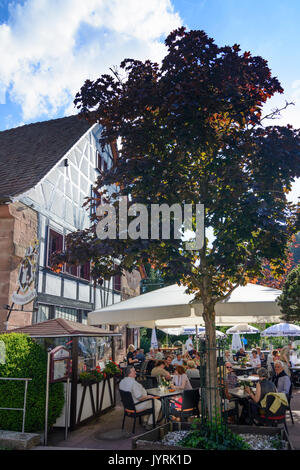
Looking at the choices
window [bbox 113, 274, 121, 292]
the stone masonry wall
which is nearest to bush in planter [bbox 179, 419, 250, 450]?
the stone masonry wall

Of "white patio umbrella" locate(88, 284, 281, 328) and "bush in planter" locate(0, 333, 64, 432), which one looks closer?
"bush in planter" locate(0, 333, 64, 432)

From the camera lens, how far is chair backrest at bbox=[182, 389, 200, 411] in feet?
24.2

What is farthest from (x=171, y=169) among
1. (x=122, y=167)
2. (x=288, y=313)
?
(x=288, y=313)

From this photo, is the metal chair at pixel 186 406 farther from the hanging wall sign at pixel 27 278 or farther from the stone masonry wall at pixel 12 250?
the stone masonry wall at pixel 12 250

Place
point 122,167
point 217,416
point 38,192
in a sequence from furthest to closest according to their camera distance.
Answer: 1. point 38,192
2. point 122,167
3. point 217,416

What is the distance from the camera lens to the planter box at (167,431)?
4991 millimetres

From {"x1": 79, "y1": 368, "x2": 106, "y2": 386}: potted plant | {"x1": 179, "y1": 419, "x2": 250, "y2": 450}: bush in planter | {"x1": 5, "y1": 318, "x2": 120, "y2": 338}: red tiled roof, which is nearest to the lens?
{"x1": 179, "y1": 419, "x2": 250, "y2": 450}: bush in planter

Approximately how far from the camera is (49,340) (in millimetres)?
8039

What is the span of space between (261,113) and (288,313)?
3370 mm

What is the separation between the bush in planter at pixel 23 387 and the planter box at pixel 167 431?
99.4 inches

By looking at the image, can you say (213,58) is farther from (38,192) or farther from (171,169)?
(38,192)

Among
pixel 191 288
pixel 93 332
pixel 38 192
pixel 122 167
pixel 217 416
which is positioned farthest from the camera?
pixel 38 192

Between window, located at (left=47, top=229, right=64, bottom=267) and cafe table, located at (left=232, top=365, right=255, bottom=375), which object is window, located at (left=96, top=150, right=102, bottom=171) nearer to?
window, located at (left=47, top=229, right=64, bottom=267)

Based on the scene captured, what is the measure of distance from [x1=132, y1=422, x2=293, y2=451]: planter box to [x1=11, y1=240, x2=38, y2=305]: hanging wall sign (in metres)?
5.79
